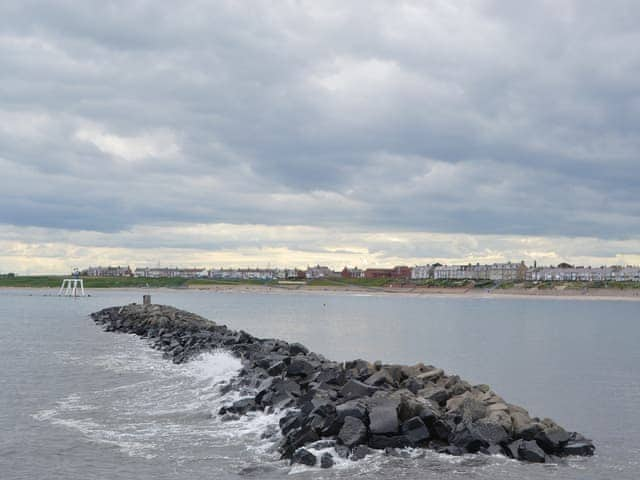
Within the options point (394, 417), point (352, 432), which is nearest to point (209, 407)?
point (352, 432)

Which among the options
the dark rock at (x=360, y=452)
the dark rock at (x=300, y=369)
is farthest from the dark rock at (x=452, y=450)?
the dark rock at (x=300, y=369)

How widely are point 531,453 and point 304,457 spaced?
509 centimetres

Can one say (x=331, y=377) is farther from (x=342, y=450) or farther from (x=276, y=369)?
(x=342, y=450)

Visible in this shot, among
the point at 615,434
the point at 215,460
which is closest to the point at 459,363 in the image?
the point at 615,434

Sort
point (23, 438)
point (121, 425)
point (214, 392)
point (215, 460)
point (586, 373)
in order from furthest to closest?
point (586, 373)
point (214, 392)
point (121, 425)
point (23, 438)
point (215, 460)

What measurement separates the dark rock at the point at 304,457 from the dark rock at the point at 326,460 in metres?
0.17

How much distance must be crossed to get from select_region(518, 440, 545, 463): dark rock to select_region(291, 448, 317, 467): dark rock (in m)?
4.69

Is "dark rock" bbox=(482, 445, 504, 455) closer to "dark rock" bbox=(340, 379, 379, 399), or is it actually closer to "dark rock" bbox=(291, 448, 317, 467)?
"dark rock" bbox=(291, 448, 317, 467)

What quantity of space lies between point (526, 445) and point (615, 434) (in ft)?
15.4

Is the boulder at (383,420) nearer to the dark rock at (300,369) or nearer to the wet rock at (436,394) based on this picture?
the wet rock at (436,394)

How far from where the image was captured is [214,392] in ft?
77.8

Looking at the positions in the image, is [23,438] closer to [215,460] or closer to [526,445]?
[215,460]

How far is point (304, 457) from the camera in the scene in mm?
14391

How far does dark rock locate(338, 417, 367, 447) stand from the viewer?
1523 cm
